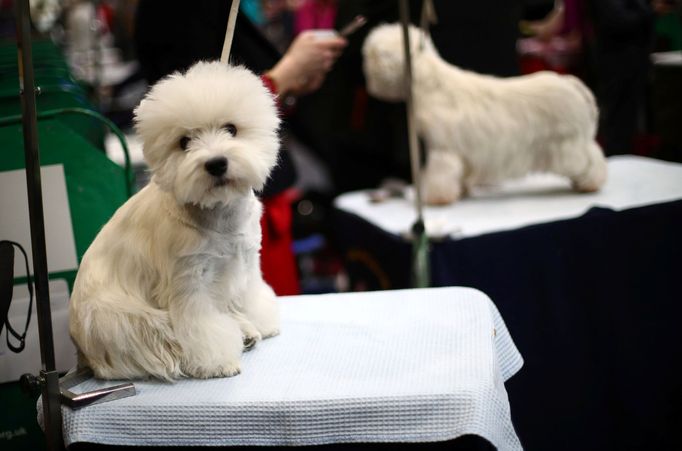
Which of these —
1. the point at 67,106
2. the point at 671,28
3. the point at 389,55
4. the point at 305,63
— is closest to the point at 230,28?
the point at 67,106

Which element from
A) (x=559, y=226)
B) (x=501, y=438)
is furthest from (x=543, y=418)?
(x=501, y=438)

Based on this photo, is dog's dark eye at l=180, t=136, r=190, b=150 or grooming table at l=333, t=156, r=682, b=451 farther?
grooming table at l=333, t=156, r=682, b=451

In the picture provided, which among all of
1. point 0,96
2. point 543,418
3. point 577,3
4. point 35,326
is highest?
point 577,3

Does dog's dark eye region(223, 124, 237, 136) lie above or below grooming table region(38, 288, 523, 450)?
above

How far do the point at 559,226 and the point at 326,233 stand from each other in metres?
1.86

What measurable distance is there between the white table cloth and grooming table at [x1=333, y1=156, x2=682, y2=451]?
1.1 inches

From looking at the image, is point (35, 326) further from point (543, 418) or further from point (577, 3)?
point (577, 3)

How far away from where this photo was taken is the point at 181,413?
100 cm

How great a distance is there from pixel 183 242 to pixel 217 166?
0.45 ft

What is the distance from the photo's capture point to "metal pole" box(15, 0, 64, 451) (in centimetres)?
94

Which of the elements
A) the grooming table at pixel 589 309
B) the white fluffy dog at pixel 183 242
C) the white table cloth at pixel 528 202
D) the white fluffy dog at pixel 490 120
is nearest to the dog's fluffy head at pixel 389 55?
the white fluffy dog at pixel 490 120

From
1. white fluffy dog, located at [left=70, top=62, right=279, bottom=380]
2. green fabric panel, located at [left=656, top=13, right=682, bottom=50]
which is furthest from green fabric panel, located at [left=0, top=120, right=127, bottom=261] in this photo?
green fabric panel, located at [left=656, top=13, right=682, bottom=50]

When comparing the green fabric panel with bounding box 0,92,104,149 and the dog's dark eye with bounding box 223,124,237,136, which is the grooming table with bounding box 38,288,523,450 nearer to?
the dog's dark eye with bounding box 223,124,237,136

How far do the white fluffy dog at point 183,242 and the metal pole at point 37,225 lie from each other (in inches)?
3.0
